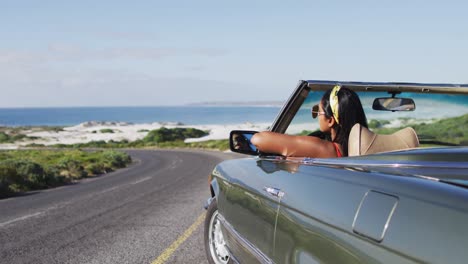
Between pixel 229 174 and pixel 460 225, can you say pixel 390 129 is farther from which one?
pixel 460 225

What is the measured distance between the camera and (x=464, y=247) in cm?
167

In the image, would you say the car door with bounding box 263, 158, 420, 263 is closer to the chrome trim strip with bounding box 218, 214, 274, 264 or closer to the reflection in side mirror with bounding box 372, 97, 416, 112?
the chrome trim strip with bounding box 218, 214, 274, 264

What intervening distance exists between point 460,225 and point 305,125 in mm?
2867

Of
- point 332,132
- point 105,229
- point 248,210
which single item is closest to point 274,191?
point 248,210

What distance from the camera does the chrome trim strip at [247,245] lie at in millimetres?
3575

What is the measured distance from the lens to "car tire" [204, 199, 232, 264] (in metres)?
5.34

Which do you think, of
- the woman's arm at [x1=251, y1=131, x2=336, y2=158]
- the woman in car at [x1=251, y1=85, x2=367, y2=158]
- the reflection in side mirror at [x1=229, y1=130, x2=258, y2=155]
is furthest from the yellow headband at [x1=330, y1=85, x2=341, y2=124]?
the reflection in side mirror at [x1=229, y1=130, x2=258, y2=155]

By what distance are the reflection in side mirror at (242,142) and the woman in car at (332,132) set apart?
62cm

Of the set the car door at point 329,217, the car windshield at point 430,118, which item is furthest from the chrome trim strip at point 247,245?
the car windshield at point 430,118

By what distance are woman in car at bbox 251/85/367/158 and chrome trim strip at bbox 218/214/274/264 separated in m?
0.70

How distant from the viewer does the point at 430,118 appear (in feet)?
13.2

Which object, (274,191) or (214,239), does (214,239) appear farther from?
(274,191)

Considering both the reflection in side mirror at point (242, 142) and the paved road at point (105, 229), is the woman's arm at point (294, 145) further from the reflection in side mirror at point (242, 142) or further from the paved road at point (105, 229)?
the paved road at point (105, 229)

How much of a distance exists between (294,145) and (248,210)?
61 cm
